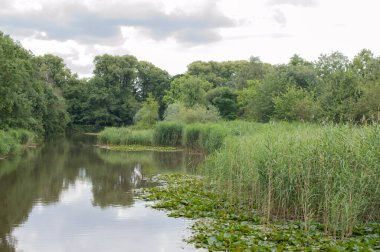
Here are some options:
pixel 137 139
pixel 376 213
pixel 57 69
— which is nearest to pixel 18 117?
pixel 137 139

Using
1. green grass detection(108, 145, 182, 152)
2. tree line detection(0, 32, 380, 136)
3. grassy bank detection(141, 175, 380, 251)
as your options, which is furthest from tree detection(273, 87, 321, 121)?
grassy bank detection(141, 175, 380, 251)

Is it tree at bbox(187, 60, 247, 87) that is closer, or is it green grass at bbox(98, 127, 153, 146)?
green grass at bbox(98, 127, 153, 146)

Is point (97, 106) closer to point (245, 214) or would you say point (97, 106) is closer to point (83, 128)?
point (83, 128)

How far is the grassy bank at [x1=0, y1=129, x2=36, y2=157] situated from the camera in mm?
29347

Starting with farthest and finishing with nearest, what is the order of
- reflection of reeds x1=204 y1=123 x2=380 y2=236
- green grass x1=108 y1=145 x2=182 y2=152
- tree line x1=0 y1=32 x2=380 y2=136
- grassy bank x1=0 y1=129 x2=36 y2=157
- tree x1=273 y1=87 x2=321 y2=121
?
green grass x1=108 y1=145 x2=182 y2=152 < tree x1=273 y1=87 x2=321 y2=121 < tree line x1=0 y1=32 x2=380 y2=136 < grassy bank x1=0 y1=129 x2=36 y2=157 < reflection of reeds x1=204 y1=123 x2=380 y2=236

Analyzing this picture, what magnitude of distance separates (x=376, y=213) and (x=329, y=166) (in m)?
1.69

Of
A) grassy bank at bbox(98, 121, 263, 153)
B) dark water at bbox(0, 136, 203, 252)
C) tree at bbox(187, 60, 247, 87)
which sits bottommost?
dark water at bbox(0, 136, 203, 252)

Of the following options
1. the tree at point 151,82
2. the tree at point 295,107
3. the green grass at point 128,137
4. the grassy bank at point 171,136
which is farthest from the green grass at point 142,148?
the tree at point 151,82

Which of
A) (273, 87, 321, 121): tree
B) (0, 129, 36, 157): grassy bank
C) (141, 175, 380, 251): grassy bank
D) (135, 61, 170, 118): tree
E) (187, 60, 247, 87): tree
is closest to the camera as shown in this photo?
(141, 175, 380, 251): grassy bank

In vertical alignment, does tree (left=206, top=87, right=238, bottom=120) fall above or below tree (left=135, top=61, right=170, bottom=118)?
below

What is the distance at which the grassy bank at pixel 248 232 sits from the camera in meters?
9.23

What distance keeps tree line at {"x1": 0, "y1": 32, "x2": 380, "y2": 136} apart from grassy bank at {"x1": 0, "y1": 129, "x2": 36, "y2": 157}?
2.72 ft

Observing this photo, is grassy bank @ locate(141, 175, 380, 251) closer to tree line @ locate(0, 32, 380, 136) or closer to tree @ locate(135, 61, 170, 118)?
tree line @ locate(0, 32, 380, 136)

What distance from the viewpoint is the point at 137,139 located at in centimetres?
4019
